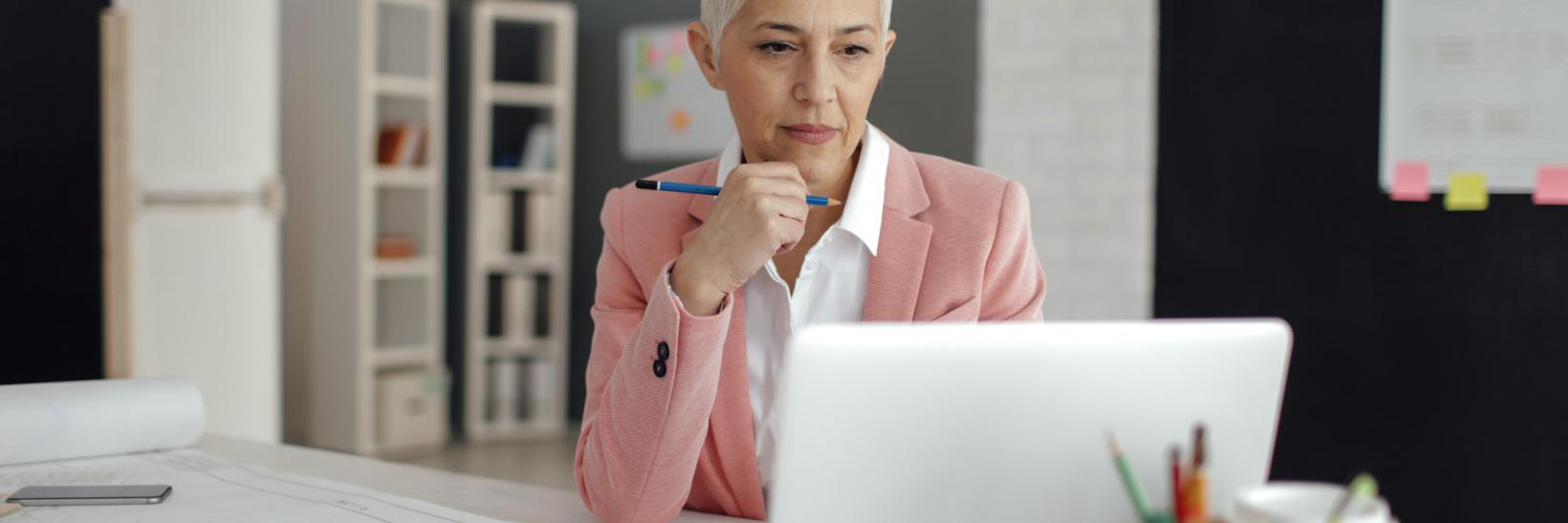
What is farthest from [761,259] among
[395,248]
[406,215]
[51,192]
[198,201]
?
[406,215]

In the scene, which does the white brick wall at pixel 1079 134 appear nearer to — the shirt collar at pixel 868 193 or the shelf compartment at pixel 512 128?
the shirt collar at pixel 868 193

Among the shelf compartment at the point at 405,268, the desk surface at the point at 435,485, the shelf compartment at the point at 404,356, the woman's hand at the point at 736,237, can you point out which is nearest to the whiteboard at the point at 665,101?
the shelf compartment at the point at 405,268

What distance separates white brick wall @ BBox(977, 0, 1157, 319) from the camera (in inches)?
131

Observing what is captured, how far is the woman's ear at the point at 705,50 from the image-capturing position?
1449 mm

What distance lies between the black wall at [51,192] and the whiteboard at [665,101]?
2251 millimetres

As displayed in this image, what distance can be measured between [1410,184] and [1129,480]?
235 cm

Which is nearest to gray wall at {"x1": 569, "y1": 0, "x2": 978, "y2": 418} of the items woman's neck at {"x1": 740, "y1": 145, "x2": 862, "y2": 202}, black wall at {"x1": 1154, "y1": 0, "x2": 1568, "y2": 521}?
black wall at {"x1": 1154, "y1": 0, "x2": 1568, "y2": 521}

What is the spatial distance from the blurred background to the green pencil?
2264 mm

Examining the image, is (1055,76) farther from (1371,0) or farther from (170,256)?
(170,256)

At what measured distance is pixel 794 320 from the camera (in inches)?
56.5

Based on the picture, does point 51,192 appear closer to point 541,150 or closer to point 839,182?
point 541,150

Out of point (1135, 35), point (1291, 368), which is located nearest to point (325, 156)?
point (1135, 35)

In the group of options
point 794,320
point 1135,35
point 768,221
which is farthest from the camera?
point 1135,35

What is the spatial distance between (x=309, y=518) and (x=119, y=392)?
1.72 ft
